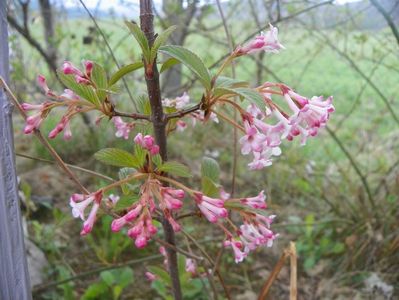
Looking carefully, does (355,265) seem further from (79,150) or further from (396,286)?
(79,150)

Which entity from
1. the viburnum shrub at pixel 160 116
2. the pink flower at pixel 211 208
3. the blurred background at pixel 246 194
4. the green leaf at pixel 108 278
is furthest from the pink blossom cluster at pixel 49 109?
the green leaf at pixel 108 278

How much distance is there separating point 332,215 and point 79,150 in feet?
4.58

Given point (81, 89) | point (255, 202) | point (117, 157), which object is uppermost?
point (81, 89)

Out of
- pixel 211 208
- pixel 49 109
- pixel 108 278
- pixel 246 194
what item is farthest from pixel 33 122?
pixel 246 194

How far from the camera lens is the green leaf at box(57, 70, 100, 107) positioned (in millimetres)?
674

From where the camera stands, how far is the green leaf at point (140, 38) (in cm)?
64

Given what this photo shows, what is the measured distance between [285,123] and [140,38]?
219 millimetres

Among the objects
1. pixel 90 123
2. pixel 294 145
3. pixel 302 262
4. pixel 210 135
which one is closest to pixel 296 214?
pixel 302 262

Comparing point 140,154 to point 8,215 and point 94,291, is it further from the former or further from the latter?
point 94,291

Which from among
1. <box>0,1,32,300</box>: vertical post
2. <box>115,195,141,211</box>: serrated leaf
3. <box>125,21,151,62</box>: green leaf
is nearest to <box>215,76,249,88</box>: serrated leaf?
<box>125,21,151,62</box>: green leaf

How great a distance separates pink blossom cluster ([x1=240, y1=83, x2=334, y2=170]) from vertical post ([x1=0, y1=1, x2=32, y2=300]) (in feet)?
1.11

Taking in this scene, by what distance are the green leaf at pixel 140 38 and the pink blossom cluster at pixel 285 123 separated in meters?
0.16

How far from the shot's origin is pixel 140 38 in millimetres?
656

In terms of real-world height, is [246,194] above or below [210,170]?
below
